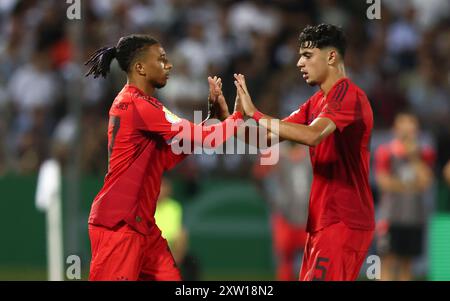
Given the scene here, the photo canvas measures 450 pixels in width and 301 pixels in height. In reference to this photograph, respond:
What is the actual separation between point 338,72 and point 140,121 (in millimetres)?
1454

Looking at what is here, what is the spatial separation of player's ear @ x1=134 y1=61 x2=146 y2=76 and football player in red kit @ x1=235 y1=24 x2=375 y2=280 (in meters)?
0.71

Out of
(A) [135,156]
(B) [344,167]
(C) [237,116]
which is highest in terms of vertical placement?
(C) [237,116]

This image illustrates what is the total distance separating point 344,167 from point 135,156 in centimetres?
148

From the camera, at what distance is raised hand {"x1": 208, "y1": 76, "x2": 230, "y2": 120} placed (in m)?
8.05

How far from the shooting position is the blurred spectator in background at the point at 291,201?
14.3 metres

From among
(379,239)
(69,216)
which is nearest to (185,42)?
(69,216)

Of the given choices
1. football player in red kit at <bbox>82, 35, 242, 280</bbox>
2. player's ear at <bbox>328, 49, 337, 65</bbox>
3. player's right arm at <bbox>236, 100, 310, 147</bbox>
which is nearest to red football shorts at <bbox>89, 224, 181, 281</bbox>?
football player in red kit at <bbox>82, 35, 242, 280</bbox>

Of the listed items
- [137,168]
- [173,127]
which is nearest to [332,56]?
[173,127]

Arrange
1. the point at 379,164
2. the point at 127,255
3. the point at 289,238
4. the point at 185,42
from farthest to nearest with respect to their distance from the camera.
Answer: the point at 185,42 < the point at 289,238 < the point at 379,164 < the point at 127,255

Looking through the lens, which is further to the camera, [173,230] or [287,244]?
[287,244]

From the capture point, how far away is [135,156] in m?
7.74

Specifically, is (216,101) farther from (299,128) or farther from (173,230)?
(173,230)

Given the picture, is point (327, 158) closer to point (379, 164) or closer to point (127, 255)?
point (127, 255)

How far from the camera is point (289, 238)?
14359 mm
